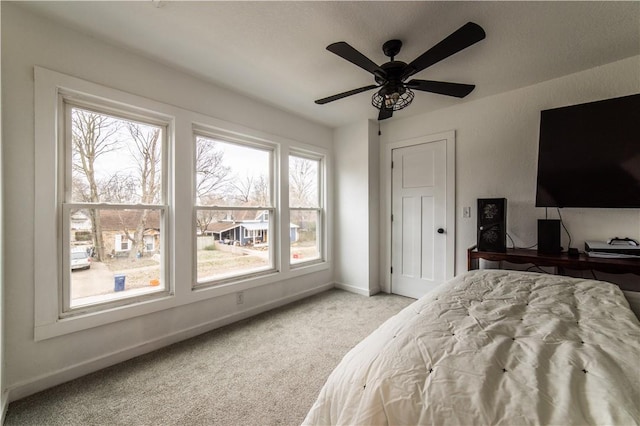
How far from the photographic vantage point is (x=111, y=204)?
2.06 metres

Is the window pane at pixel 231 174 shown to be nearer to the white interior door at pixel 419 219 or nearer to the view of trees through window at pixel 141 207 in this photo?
the view of trees through window at pixel 141 207

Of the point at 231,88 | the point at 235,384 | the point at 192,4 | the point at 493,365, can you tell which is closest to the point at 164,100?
the point at 231,88

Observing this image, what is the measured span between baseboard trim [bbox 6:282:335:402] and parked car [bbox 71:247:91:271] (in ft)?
2.29

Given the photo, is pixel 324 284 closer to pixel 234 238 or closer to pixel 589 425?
pixel 234 238

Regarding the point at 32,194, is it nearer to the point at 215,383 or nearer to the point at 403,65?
the point at 215,383

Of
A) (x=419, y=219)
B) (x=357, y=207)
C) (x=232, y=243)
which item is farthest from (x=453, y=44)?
(x=232, y=243)

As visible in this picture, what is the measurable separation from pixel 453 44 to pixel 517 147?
178cm

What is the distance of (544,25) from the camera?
1.79 m

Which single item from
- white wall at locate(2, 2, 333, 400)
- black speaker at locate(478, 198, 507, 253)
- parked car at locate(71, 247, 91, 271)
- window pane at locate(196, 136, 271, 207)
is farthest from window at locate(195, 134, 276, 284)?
black speaker at locate(478, 198, 507, 253)

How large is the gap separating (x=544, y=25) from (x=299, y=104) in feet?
7.37

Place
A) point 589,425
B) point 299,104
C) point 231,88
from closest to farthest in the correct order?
point 589,425
point 231,88
point 299,104

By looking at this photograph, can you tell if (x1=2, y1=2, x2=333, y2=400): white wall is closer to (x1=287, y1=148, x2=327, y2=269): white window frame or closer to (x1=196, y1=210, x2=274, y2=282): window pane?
(x1=196, y1=210, x2=274, y2=282): window pane

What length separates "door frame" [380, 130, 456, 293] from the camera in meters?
3.13

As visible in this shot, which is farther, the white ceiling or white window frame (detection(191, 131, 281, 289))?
white window frame (detection(191, 131, 281, 289))
